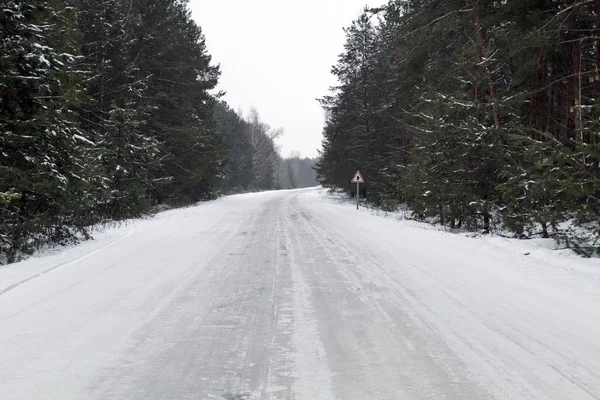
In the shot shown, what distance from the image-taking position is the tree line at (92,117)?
8219 mm

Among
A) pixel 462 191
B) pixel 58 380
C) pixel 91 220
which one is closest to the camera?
pixel 58 380

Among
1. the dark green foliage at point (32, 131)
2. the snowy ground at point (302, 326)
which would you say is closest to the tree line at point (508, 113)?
the snowy ground at point (302, 326)

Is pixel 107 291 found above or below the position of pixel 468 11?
below

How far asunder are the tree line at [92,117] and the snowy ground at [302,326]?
67.7 inches

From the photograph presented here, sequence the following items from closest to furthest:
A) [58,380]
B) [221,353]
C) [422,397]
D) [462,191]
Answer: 1. [422,397]
2. [58,380]
3. [221,353]
4. [462,191]

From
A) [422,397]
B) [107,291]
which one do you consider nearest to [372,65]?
[107,291]

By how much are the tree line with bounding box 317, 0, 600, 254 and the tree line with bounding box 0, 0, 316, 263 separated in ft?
31.1

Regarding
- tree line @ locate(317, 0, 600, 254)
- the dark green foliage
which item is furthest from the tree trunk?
the dark green foliage

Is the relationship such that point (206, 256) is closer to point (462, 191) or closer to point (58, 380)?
point (58, 380)

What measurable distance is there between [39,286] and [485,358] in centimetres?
607

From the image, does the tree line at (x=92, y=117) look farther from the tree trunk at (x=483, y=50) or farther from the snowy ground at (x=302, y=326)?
the tree trunk at (x=483, y=50)

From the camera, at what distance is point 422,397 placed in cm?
285

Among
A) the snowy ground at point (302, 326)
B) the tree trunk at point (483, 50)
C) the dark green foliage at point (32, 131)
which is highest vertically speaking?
the tree trunk at point (483, 50)

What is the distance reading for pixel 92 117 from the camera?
2081 cm
